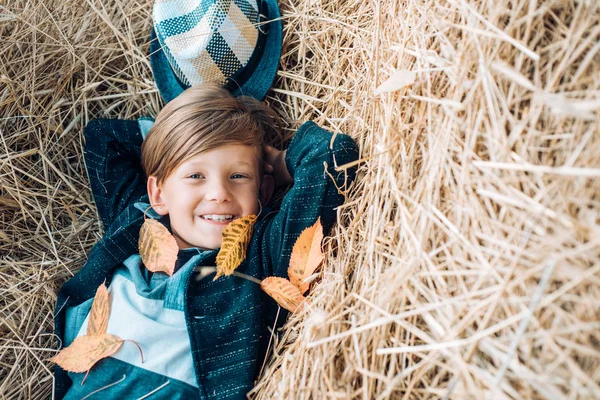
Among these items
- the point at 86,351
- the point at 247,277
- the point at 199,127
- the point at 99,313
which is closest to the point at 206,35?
the point at 199,127

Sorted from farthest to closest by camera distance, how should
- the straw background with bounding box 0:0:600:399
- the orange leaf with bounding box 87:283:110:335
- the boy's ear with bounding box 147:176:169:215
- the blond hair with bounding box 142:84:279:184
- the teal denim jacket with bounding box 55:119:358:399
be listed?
the boy's ear with bounding box 147:176:169:215
the blond hair with bounding box 142:84:279:184
the orange leaf with bounding box 87:283:110:335
the teal denim jacket with bounding box 55:119:358:399
the straw background with bounding box 0:0:600:399

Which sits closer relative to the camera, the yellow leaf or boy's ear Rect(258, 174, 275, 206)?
the yellow leaf

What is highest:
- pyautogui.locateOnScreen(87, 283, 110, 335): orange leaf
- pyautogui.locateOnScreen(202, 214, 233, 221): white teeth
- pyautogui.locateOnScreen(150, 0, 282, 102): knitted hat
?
pyautogui.locateOnScreen(150, 0, 282, 102): knitted hat

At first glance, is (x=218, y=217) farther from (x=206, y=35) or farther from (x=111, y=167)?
(x=206, y=35)

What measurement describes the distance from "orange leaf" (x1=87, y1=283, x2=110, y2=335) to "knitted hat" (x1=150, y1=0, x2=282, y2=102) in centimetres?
87

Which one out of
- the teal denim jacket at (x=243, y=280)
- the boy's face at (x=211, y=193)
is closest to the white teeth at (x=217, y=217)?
the boy's face at (x=211, y=193)

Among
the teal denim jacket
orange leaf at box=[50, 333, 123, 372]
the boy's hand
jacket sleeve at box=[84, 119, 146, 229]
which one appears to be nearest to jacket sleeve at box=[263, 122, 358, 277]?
the teal denim jacket

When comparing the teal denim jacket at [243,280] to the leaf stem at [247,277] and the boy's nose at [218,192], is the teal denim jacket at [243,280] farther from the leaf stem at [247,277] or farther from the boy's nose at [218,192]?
the boy's nose at [218,192]

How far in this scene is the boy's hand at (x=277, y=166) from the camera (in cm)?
203

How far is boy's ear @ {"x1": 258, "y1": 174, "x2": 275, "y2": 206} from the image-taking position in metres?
2.02

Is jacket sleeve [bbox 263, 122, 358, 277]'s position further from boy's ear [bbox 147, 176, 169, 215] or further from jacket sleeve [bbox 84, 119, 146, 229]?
jacket sleeve [bbox 84, 119, 146, 229]

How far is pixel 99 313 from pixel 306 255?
76 cm

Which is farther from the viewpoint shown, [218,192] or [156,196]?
[156,196]

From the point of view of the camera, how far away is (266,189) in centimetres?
203
